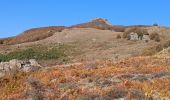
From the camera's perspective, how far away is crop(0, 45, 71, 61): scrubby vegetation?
50312 mm

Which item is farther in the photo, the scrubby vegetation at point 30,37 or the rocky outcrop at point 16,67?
the scrubby vegetation at point 30,37

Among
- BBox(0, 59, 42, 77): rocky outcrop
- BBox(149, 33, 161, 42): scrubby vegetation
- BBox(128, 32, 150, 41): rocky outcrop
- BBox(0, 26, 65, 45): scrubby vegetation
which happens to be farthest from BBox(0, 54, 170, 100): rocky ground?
BBox(0, 26, 65, 45): scrubby vegetation

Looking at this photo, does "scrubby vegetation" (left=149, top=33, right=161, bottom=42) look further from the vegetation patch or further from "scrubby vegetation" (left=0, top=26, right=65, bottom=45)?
"scrubby vegetation" (left=0, top=26, right=65, bottom=45)

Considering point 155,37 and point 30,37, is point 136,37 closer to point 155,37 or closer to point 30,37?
point 155,37

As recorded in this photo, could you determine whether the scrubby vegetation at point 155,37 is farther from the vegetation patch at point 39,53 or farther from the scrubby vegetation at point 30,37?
the scrubby vegetation at point 30,37

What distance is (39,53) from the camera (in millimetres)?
52344

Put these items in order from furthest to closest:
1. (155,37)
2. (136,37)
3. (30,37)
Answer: (30,37), (136,37), (155,37)

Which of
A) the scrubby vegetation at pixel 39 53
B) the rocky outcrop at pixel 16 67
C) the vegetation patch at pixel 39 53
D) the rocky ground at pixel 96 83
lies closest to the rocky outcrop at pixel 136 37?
the vegetation patch at pixel 39 53

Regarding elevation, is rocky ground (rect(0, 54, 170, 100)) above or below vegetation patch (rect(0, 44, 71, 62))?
above

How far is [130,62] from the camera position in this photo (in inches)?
1131

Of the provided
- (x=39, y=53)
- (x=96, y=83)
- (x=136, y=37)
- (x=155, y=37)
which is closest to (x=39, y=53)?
(x=39, y=53)

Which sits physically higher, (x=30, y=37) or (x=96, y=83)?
(x=96, y=83)

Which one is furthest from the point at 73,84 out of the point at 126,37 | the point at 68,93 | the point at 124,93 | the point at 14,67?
the point at 126,37

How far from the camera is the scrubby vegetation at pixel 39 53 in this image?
5031 cm
